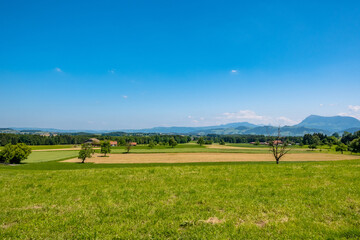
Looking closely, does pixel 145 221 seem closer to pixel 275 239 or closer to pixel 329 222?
pixel 275 239

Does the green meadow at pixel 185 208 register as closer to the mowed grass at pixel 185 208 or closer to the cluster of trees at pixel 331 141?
the mowed grass at pixel 185 208

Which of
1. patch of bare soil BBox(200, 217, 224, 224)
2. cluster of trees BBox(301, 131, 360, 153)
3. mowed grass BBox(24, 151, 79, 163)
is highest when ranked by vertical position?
patch of bare soil BBox(200, 217, 224, 224)

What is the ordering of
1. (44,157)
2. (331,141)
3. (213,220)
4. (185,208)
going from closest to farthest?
(213,220) → (185,208) → (44,157) → (331,141)

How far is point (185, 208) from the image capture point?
8789 millimetres

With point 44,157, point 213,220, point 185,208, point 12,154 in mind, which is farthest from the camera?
point 44,157

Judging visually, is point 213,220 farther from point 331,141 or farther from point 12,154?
point 331,141

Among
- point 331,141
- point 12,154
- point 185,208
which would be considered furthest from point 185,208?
point 331,141

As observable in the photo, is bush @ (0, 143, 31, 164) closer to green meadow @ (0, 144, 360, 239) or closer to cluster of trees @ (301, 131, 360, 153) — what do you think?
green meadow @ (0, 144, 360, 239)

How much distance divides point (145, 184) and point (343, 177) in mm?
14290

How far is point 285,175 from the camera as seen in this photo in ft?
49.6

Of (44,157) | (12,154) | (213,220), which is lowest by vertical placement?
(44,157)

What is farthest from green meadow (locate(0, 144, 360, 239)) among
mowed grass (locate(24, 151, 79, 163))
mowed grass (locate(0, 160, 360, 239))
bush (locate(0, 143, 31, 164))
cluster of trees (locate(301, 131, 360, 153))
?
cluster of trees (locate(301, 131, 360, 153))

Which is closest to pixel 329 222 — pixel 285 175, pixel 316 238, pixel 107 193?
pixel 316 238

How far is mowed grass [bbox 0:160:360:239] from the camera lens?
6719mm
